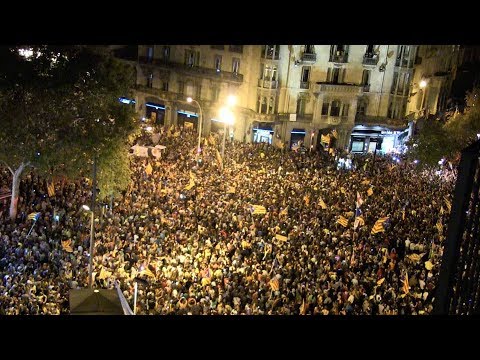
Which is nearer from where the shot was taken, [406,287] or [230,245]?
[406,287]

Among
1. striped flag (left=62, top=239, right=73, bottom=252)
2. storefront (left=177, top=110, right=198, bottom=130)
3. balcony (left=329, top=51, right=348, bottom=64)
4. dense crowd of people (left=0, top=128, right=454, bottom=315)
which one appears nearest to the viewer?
dense crowd of people (left=0, top=128, right=454, bottom=315)

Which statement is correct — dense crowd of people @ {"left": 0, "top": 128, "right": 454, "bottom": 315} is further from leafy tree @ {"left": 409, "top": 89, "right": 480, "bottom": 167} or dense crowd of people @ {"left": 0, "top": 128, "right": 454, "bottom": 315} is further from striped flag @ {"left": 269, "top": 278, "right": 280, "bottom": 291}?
leafy tree @ {"left": 409, "top": 89, "right": 480, "bottom": 167}

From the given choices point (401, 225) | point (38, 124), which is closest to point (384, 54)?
point (401, 225)

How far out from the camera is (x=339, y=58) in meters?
48.7

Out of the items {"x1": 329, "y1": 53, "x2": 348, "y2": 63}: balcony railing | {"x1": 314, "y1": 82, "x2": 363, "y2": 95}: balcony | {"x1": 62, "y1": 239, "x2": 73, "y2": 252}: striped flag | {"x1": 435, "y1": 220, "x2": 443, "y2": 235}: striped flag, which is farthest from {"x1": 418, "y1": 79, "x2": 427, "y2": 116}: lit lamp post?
{"x1": 62, "y1": 239, "x2": 73, "y2": 252}: striped flag

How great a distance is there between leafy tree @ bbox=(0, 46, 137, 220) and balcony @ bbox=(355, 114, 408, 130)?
31.4m

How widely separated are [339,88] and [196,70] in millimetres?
13325

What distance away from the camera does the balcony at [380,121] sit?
50656 millimetres

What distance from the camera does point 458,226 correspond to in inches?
210

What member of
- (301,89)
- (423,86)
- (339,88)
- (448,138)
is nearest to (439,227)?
(448,138)

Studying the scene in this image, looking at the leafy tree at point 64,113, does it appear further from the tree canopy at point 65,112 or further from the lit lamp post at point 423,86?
the lit lamp post at point 423,86

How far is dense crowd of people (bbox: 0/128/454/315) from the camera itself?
49.7ft

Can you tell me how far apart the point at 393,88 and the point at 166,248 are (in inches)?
1506

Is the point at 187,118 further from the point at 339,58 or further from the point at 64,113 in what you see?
the point at 64,113
